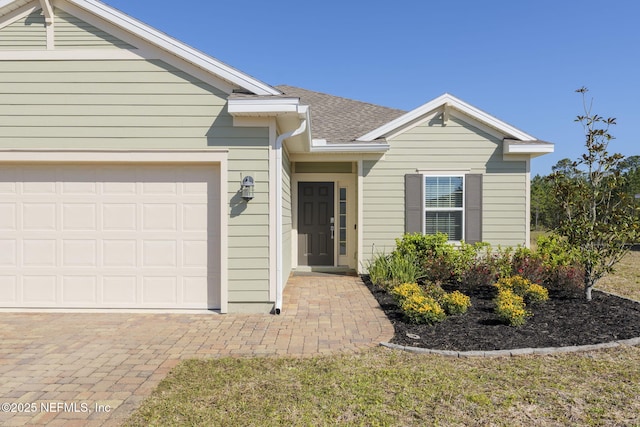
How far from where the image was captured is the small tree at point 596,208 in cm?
613

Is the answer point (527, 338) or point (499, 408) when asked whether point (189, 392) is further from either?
point (527, 338)

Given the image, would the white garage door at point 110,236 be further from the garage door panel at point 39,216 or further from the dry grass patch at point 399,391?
the dry grass patch at point 399,391

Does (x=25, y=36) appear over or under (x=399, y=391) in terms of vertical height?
over

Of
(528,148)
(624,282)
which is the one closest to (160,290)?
(528,148)

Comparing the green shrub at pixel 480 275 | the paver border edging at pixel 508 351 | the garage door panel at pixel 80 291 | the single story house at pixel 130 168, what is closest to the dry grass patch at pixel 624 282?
the green shrub at pixel 480 275

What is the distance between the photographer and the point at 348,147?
28.3 ft

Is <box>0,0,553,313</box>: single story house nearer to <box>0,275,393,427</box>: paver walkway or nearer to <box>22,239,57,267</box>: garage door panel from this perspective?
<box>22,239,57,267</box>: garage door panel

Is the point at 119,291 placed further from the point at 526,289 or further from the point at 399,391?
the point at 526,289

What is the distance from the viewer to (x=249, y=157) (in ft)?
18.9

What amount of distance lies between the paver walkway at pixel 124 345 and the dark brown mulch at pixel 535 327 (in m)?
0.48

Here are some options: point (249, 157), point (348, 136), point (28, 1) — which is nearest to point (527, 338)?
point (249, 157)

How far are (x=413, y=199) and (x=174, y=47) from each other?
5.81 metres

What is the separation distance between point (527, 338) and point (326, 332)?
7.76ft

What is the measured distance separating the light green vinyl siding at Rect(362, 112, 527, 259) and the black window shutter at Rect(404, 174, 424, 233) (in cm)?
12
